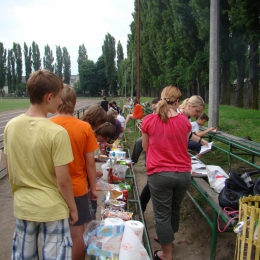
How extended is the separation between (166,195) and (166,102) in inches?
33.6

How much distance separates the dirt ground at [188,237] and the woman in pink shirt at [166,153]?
102 centimetres

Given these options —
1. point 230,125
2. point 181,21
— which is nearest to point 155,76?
point 181,21

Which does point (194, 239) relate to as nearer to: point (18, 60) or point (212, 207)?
point (212, 207)

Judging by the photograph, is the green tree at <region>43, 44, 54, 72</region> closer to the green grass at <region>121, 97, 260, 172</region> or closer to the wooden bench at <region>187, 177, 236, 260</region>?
the green grass at <region>121, 97, 260, 172</region>

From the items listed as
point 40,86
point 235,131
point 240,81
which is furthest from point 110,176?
point 240,81

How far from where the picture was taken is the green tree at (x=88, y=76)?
86.4 metres

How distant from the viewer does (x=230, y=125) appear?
8.80 metres

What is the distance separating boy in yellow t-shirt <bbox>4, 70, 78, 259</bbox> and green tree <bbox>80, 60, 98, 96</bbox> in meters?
86.4

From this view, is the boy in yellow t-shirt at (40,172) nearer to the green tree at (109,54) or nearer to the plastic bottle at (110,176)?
the plastic bottle at (110,176)

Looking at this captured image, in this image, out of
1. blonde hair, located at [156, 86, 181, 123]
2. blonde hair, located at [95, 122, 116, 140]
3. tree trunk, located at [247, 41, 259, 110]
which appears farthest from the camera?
tree trunk, located at [247, 41, 259, 110]

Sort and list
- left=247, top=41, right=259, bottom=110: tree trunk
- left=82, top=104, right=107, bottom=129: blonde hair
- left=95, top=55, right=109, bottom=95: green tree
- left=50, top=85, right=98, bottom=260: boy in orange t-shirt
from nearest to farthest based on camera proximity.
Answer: left=50, top=85, right=98, bottom=260: boy in orange t-shirt → left=82, top=104, right=107, bottom=129: blonde hair → left=247, top=41, right=259, bottom=110: tree trunk → left=95, top=55, right=109, bottom=95: green tree

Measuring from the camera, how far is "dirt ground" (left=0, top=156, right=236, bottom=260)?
11.4 feet

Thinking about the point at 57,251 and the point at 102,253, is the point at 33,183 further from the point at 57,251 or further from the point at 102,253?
the point at 102,253

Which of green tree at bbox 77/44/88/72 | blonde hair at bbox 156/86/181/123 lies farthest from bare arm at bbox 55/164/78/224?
green tree at bbox 77/44/88/72
